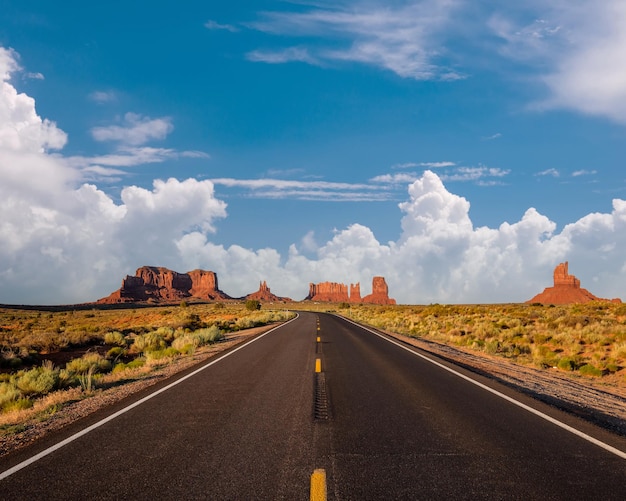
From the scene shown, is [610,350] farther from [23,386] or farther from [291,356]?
[23,386]

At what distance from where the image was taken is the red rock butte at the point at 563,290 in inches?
5595

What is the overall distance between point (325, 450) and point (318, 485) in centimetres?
113

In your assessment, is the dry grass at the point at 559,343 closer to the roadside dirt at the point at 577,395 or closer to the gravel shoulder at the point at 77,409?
the roadside dirt at the point at 577,395

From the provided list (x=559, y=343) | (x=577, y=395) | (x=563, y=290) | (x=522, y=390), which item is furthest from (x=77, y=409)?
(x=563, y=290)

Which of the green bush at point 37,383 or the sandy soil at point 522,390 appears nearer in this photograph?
the sandy soil at point 522,390

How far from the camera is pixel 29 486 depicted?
4.54m

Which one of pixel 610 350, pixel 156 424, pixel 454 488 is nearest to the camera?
pixel 454 488

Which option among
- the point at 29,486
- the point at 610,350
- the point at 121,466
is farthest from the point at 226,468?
the point at 610,350

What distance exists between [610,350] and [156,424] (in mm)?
19494

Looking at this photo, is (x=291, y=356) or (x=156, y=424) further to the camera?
(x=291, y=356)

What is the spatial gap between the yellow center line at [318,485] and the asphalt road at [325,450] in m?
0.07

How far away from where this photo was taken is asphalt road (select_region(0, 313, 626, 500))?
442cm

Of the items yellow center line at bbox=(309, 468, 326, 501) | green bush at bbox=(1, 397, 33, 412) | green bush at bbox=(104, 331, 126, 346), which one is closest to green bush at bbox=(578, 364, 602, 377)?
yellow center line at bbox=(309, 468, 326, 501)

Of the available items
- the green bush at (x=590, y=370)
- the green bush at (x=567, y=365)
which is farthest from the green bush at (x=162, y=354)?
the green bush at (x=590, y=370)
